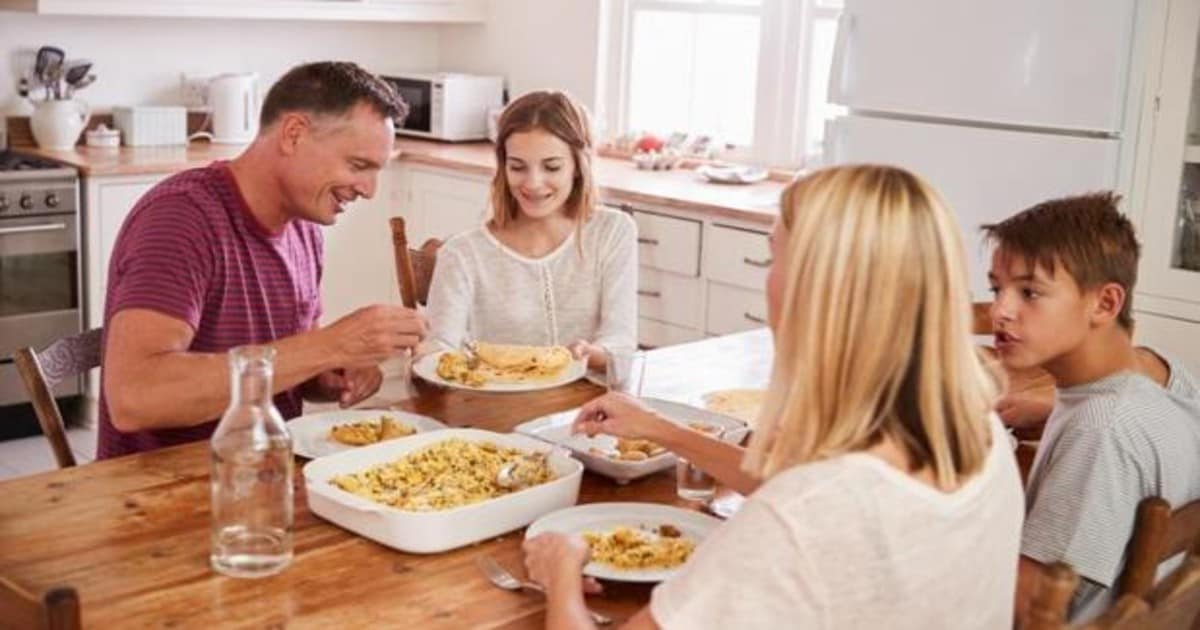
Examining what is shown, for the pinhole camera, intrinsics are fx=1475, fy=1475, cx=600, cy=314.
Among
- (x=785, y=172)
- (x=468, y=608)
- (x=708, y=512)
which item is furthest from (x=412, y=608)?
(x=785, y=172)

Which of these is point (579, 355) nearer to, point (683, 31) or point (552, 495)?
point (552, 495)

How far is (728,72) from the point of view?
5.10 m

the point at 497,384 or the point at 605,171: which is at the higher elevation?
the point at 605,171

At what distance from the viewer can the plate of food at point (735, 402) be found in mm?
2346

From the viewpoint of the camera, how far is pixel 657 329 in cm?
443

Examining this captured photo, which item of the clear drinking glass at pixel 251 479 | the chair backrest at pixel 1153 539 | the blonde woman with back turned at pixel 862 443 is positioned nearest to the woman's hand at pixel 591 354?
the clear drinking glass at pixel 251 479

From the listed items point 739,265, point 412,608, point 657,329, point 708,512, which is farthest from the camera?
point 657,329

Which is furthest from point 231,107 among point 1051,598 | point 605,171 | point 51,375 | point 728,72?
point 1051,598

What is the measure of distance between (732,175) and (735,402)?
232 cm

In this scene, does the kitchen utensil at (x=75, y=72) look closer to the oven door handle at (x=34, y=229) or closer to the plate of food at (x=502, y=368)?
the oven door handle at (x=34, y=229)

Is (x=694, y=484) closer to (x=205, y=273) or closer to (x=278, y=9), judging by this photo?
(x=205, y=273)

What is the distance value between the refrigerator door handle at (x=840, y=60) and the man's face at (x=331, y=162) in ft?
6.22

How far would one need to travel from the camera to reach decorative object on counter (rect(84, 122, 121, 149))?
4.85m

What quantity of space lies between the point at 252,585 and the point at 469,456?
42 centimetres
